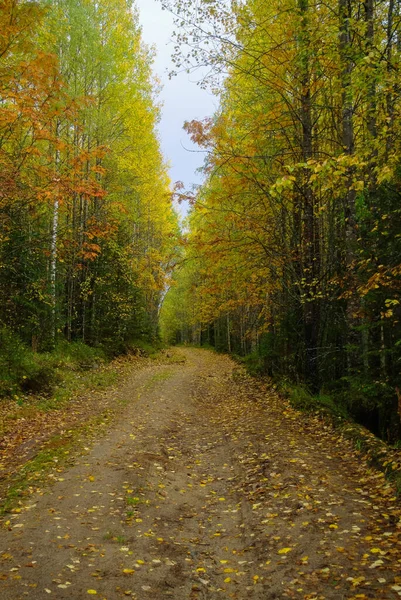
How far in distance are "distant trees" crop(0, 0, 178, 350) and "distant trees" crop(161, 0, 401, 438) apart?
2.95 metres

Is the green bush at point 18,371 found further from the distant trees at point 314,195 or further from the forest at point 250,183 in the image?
the distant trees at point 314,195

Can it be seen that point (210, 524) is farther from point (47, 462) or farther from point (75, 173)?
point (75, 173)

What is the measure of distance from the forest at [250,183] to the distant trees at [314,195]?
0.24ft

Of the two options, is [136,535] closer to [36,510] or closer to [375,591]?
[36,510]

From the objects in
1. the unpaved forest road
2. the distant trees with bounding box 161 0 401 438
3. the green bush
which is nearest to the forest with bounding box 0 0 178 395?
the green bush

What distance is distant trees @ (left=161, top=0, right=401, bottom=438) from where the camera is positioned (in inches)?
312

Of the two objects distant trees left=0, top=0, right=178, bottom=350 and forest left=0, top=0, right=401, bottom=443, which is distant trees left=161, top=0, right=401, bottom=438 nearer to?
forest left=0, top=0, right=401, bottom=443

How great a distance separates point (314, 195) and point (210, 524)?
870cm

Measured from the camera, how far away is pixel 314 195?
11.7 metres

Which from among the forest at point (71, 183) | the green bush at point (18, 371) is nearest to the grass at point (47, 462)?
the green bush at point (18, 371)

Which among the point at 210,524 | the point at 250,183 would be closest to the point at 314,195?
the point at 250,183

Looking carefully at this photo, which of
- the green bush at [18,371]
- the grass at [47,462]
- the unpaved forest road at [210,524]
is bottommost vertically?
the unpaved forest road at [210,524]

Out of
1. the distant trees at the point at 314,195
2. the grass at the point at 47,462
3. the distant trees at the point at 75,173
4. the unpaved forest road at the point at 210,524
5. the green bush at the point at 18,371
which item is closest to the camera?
the unpaved forest road at the point at 210,524

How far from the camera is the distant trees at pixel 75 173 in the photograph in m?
9.20
